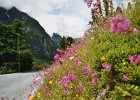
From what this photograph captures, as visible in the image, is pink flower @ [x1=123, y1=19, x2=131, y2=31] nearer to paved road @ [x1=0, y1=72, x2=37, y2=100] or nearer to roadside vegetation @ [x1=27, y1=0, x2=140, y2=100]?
roadside vegetation @ [x1=27, y1=0, x2=140, y2=100]

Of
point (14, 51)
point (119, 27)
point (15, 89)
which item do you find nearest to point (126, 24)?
point (119, 27)

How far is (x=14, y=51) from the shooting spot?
54.7 metres

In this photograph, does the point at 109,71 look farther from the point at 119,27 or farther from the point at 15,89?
the point at 15,89

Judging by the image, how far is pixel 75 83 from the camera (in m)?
5.93

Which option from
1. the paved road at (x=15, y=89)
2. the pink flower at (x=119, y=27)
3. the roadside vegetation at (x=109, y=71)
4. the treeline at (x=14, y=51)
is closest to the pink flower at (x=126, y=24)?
the pink flower at (x=119, y=27)

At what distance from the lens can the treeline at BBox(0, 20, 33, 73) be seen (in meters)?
50.8

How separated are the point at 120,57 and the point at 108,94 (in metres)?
0.67

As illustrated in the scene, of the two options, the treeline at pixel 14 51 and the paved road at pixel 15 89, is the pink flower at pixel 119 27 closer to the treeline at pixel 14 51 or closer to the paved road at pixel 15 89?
the paved road at pixel 15 89

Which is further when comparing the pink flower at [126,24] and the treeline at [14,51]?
the treeline at [14,51]

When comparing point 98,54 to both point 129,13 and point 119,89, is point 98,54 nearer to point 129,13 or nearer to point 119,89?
point 129,13

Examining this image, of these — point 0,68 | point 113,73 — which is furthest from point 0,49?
point 113,73

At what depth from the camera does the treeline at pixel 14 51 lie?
167 feet

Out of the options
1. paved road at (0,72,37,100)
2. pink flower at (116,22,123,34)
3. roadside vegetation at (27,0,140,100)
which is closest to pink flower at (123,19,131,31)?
pink flower at (116,22,123,34)

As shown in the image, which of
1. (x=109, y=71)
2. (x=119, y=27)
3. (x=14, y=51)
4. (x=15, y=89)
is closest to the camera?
(x=119, y=27)
